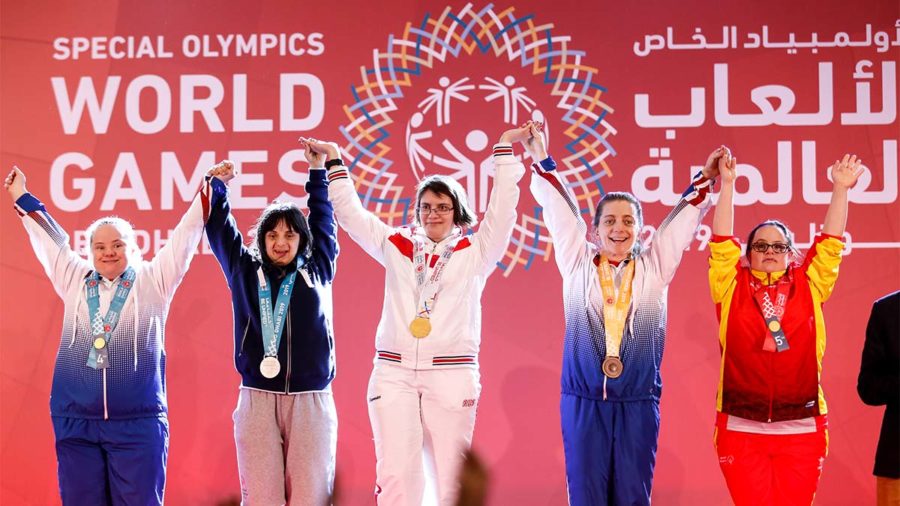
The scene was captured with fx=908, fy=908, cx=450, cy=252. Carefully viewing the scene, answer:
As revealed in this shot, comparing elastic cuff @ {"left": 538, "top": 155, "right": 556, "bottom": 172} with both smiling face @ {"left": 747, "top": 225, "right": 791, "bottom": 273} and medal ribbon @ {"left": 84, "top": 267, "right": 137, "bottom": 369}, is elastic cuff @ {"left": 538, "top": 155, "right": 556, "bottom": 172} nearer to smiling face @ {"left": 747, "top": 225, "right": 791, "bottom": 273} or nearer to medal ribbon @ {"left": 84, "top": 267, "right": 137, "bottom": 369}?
smiling face @ {"left": 747, "top": 225, "right": 791, "bottom": 273}

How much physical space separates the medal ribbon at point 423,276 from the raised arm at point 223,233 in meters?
0.68

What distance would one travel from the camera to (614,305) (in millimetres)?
3424

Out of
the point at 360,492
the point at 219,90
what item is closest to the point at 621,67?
the point at 219,90

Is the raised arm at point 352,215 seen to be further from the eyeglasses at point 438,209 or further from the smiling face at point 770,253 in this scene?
the smiling face at point 770,253

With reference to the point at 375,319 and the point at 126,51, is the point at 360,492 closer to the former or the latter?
the point at 375,319

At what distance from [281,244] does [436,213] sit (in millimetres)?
613

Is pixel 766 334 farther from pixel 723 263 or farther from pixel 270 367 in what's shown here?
pixel 270 367

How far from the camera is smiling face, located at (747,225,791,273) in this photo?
3.45 meters

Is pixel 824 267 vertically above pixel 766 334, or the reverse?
pixel 824 267

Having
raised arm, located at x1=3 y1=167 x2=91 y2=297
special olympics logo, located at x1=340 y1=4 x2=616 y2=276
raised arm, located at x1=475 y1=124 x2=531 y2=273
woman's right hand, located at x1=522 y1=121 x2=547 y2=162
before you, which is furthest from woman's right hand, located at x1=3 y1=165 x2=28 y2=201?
woman's right hand, located at x1=522 y1=121 x2=547 y2=162

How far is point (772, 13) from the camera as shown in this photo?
4.56m

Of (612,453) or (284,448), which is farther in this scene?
(284,448)

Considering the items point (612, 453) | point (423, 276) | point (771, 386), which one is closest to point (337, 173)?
point (423, 276)

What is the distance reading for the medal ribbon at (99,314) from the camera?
3443 millimetres
